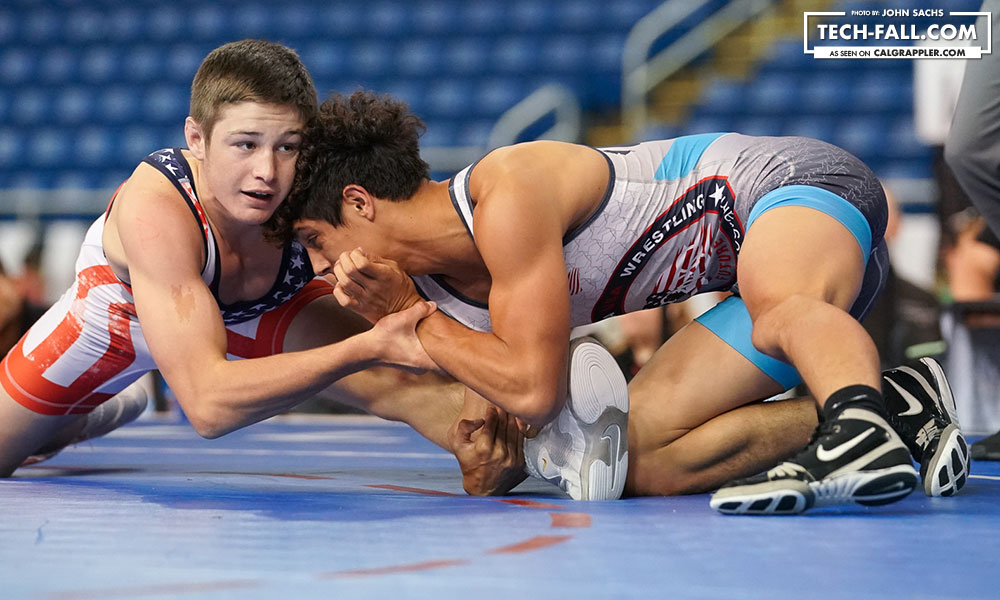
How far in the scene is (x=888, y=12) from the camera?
725 centimetres

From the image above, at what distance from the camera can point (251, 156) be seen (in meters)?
2.51

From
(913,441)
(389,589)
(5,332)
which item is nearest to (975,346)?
(913,441)

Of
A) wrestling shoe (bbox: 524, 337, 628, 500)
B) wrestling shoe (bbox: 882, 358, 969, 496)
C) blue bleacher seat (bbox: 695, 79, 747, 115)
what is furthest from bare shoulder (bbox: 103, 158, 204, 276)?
blue bleacher seat (bbox: 695, 79, 747, 115)

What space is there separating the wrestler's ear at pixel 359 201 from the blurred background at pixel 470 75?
144 inches

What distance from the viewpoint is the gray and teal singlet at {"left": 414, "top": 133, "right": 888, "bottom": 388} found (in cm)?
244

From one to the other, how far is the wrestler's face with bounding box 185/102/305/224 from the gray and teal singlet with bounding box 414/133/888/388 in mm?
404

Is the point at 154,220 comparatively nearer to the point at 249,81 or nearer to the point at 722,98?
the point at 249,81

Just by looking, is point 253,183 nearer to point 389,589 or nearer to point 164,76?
point 389,589

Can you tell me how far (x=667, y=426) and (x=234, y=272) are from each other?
115 cm

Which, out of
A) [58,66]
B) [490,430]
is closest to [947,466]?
[490,430]

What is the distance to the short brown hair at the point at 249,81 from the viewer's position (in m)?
2.51

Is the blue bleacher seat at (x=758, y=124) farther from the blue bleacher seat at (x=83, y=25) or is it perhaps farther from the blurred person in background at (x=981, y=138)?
the blue bleacher seat at (x=83, y=25)

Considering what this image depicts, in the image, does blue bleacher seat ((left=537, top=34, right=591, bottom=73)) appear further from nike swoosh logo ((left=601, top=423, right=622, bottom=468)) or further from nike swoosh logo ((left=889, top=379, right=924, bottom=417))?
nike swoosh logo ((left=601, top=423, right=622, bottom=468))

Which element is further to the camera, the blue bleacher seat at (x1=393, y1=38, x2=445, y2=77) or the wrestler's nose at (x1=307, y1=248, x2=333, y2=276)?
the blue bleacher seat at (x1=393, y1=38, x2=445, y2=77)
